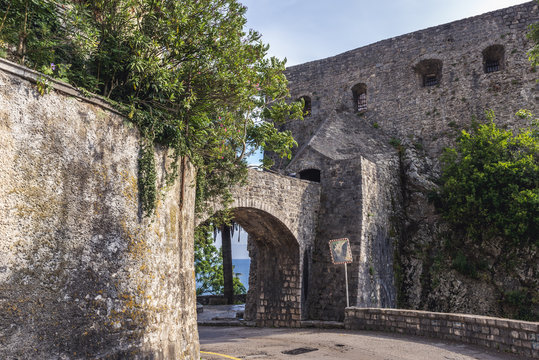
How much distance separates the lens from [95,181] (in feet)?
19.7

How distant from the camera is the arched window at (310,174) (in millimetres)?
18766

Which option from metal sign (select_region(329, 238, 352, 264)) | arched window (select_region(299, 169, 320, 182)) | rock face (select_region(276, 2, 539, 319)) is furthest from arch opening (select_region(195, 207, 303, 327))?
arched window (select_region(299, 169, 320, 182))

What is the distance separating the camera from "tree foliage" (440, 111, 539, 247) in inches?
625

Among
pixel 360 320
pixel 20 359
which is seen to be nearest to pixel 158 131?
pixel 20 359

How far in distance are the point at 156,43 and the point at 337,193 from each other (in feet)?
36.4

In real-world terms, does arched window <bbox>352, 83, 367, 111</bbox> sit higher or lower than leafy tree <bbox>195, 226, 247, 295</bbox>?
higher

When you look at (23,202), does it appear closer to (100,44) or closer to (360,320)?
(100,44)

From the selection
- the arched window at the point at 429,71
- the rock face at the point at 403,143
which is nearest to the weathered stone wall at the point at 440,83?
the rock face at the point at 403,143

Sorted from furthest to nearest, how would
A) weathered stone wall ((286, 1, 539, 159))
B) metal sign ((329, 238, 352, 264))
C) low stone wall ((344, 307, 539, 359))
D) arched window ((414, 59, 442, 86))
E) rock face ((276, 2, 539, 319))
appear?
1. arched window ((414, 59, 442, 86))
2. weathered stone wall ((286, 1, 539, 159))
3. rock face ((276, 2, 539, 319))
4. metal sign ((329, 238, 352, 264))
5. low stone wall ((344, 307, 539, 359))

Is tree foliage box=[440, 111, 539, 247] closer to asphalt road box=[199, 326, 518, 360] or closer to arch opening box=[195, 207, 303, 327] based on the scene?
arch opening box=[195, 207, 303, 327]

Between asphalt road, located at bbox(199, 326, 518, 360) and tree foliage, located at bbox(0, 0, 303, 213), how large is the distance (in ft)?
14.5

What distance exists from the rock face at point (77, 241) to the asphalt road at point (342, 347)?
3.04 m

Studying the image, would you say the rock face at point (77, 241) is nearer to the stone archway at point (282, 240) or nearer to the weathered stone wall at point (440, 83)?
the stone archway at point (282, 240)

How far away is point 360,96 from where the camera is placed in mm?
25250
